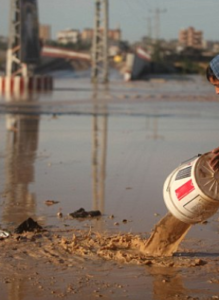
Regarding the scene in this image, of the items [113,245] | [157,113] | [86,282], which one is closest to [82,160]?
[113,245]

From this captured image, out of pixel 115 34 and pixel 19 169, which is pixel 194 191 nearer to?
pixel 19 169

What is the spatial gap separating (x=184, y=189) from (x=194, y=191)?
0.09 m

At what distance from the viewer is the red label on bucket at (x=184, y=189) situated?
5.95 meters

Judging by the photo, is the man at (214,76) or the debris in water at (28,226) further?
the debris in water at (28,226)

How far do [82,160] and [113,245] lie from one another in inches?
210

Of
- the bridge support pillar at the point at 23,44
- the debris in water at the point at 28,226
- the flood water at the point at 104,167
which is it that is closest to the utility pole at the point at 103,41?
the bridge support pillar at the point at 23,44

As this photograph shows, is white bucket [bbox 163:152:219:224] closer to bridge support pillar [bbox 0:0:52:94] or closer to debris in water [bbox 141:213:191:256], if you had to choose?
debris in water [bbox 141:213:191:256]

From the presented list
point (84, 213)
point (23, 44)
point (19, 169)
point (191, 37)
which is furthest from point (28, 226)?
point (191, 37)

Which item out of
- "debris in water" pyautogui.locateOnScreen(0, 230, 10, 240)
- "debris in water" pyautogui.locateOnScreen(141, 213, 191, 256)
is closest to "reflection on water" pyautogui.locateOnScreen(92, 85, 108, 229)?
"debris in water" pyautogui.locateOnScreen(0, 230, 10, 240)

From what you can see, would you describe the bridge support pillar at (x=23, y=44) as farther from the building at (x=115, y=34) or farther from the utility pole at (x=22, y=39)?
the building at (x=115, y=34)

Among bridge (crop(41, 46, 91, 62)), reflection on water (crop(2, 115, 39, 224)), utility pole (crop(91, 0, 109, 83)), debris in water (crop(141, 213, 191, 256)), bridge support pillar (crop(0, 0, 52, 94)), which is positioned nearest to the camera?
debris in water (crop(141, 213, 191, 256))

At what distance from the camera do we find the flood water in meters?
7.44

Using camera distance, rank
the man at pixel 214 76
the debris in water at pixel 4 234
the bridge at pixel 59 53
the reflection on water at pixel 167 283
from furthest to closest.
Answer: the bridge at pixel 59 53, the debris in water at pixel 4 234, the man at pixel 214 76, the reflection on water at pixel 167 283

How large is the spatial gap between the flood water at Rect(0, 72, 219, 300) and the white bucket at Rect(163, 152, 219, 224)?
1.35 feet
